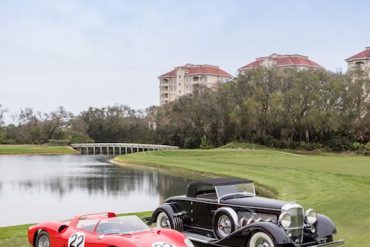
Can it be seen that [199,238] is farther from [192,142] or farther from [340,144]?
[192,142]

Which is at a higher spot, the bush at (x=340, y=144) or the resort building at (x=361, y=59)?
the resort building at (x=361, y=59)

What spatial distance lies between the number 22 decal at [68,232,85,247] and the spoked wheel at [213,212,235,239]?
3271 millimetres

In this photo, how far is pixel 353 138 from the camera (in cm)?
6969

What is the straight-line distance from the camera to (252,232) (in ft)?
31.4

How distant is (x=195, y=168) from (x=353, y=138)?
3865cm

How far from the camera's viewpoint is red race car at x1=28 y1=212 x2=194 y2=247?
8.05 metres

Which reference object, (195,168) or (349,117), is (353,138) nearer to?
(349,117)

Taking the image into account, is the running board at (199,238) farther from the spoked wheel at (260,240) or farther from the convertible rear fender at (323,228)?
the convertible rear fender at (323,228)

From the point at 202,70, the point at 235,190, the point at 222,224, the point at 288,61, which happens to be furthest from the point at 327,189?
the point at 202,70

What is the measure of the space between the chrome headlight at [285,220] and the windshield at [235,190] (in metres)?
1.78

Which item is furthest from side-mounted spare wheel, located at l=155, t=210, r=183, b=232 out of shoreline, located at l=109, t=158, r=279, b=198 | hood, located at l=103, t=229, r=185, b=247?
shoreline, located at l=109, t=158, r=279, b=198

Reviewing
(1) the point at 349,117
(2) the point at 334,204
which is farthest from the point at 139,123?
(2) the point at 334,204

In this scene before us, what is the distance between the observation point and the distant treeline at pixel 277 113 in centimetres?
6894

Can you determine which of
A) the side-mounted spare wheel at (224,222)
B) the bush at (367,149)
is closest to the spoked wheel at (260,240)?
the side-mounted spare wheel at (224,222)
